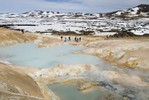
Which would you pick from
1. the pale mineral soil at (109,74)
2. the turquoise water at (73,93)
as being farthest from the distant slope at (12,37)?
the turquoise water at (73,93)

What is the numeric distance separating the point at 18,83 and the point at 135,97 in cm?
901

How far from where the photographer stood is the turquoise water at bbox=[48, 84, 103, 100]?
21.4 m

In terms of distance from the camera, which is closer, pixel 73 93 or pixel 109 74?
pixel 73 93

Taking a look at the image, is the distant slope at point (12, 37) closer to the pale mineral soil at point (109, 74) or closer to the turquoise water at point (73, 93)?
the pale mineral soil at point (109, 74)

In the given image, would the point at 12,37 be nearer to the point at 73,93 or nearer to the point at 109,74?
the point at 109,74

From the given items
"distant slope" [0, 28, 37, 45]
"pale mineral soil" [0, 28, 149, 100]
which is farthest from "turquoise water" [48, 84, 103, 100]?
"distant slope" [0, 28, 37, 45]

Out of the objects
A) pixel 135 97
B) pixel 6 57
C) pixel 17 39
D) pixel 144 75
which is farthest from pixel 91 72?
pixel 17 39

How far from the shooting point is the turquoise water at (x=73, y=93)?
21369mm

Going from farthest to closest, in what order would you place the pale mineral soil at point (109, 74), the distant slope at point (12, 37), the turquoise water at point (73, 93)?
1. the distant slope at point (12, 37)
2. the pale mineral soil at point (109, 74)
3. the turquoise water at point (73, 93)

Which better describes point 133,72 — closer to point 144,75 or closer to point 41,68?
point 144,75

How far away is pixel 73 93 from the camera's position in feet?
73.6

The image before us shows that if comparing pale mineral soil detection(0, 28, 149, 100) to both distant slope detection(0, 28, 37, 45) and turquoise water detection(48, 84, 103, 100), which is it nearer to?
turquoise water detection(48, 84, 103, 100)

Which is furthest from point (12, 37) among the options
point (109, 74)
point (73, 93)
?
point (73, 93)

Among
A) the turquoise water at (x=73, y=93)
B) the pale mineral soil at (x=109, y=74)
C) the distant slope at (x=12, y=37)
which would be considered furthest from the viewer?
the distant slope at (x=12, y=37)
